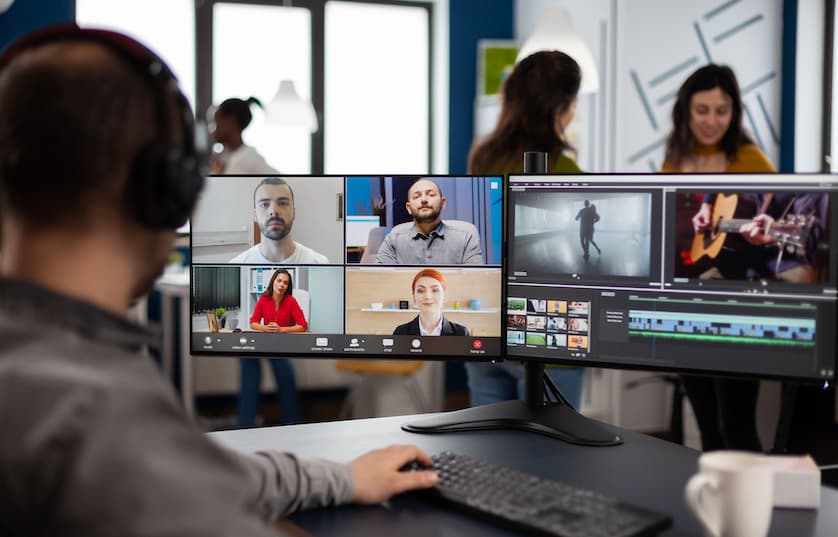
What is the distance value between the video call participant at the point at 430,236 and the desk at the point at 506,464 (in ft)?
0.95

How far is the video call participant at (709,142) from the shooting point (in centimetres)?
275

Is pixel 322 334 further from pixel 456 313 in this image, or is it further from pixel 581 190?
pixel 581 190

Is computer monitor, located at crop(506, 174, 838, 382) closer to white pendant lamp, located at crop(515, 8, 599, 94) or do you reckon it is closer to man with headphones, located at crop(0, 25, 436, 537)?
man with headphones, located at crop(0, 25, 436, 537)

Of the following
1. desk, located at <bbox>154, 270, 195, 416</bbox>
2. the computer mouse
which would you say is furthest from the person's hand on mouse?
desk, located at <bbox>154, 270, 195, 416</bbox>

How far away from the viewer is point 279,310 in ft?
5.30

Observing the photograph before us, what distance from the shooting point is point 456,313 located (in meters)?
1.60

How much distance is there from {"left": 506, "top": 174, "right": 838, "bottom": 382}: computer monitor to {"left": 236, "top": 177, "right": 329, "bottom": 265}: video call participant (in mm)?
362

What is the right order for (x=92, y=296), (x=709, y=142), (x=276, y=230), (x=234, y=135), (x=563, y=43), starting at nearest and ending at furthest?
(x=92, y=296)
(x=276, y=230)
(x=709, y=142)
(x=563, y=43)
(x=234, y=135)

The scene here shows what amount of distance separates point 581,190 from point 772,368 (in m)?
0.40

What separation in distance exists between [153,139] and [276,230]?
2.73 feet

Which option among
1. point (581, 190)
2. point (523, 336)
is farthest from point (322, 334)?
point (581, 190)

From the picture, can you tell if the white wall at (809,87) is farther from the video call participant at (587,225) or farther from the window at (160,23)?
the video call participant at (587,225)

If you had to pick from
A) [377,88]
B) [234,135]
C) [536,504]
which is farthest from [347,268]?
[377,88]

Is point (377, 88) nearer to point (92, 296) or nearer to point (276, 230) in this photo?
point (276, 230)
